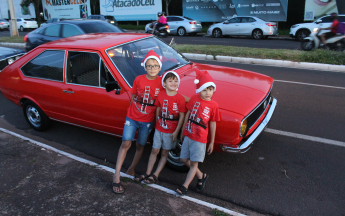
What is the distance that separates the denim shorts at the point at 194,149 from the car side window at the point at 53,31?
815cm

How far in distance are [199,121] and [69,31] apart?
7765 mm

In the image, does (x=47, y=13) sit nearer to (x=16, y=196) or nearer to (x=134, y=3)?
(x=134, y=3)

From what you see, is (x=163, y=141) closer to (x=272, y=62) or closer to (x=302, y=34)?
(x=272, y=62)

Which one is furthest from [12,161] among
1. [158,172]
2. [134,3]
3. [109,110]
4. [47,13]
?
[47,13]

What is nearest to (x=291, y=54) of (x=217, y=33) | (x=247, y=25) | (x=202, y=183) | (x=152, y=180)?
(x=202, y=183)

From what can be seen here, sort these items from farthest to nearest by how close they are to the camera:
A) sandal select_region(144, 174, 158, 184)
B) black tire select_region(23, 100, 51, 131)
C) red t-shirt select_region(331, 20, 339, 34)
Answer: red t-shirt select_region(331, 20, 339, 34), black tire select_region(23, 100, 51, 131), sandal select_region(144, 174, 158, 184)

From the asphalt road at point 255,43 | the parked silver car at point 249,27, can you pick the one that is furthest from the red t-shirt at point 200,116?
the parked silver car at point 249,27

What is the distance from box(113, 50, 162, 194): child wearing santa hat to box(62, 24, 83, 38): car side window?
6.60 m

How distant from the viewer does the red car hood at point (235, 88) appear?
11.1 feet

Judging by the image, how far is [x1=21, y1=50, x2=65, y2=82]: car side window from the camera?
14.7 ft

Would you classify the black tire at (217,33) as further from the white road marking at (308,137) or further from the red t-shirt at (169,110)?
the red t-shirt at (169,110)

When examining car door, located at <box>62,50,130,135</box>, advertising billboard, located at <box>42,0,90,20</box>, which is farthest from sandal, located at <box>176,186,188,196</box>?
→ advertising billboard, located at <box>42,0,90,20</box>

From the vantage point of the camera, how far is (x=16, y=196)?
3.28m

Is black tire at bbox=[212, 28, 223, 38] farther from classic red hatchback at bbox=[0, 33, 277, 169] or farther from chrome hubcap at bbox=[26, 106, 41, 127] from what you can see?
chrome hubcap at bbox=[26, 106, 41, 127]
